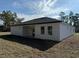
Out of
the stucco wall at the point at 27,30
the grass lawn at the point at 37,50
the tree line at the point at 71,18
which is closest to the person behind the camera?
the grass lawn at the point at 37,50

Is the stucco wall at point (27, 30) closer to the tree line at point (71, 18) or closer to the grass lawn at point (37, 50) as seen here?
the grass lawn at point (37, 50)

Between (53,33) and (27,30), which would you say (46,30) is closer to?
(53,33)

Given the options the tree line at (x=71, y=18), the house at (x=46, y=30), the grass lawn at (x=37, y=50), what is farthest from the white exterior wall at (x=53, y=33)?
the tree line at (x=71, y=18)

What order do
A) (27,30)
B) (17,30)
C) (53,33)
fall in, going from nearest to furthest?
(53,33) → (27,30) → (17,30)

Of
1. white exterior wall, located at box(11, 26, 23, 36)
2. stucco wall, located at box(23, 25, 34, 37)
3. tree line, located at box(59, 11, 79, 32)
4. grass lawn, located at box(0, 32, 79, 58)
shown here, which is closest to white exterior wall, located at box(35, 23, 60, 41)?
grass lawn, located at box(0, 32, 79, 58)

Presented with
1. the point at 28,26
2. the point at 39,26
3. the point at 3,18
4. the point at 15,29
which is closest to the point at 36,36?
the point at 39,26

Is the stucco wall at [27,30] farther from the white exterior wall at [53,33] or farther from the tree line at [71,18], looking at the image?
the tree line at [71,18]

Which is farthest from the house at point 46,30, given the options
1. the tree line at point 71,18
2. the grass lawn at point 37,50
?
the tree line at point 71,18

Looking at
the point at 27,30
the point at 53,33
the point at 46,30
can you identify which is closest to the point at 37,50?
the point at 53,33

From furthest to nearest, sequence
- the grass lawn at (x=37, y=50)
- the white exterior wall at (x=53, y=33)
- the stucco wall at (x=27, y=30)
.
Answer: the stucco wall at (x=27, y=30), the white exterior wall at (x=53, y=33), the grass lawn at (x=37, y=50)

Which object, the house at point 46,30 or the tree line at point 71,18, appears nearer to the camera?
the house at point 46,30

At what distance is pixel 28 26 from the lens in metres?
24.0

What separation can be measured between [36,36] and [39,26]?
1607 millimetres

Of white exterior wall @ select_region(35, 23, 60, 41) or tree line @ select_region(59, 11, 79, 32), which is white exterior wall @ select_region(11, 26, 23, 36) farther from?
tree line @ select_region(59, 11, 79, 32)
